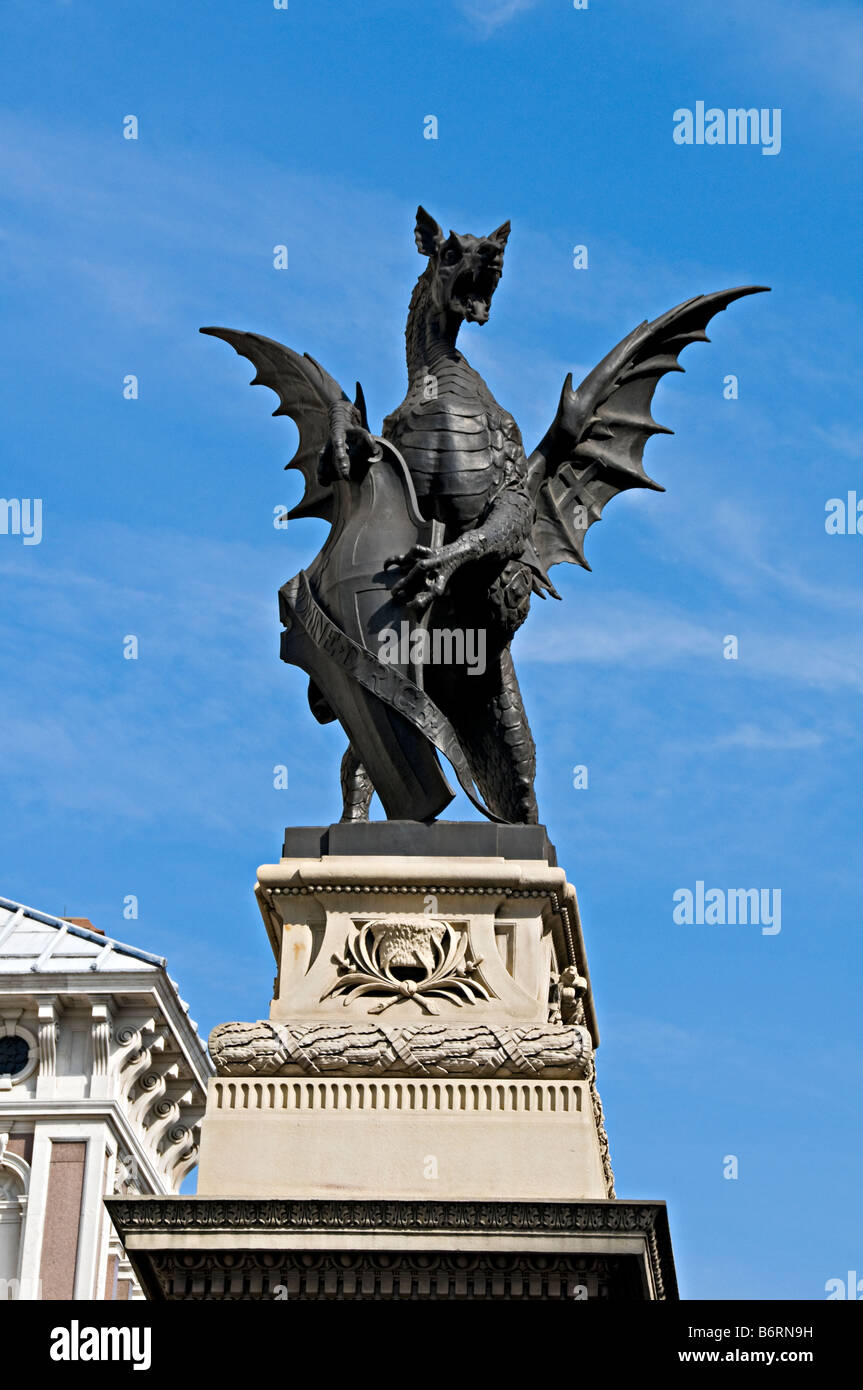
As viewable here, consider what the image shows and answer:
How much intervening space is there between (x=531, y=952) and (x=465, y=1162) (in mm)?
1457

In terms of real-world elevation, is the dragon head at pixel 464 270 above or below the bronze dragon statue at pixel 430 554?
above

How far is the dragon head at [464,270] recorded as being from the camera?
49.4ft

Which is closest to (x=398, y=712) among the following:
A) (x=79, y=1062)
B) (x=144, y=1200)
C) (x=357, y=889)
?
(x=357, y=889)

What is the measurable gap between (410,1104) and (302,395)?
5352 mm

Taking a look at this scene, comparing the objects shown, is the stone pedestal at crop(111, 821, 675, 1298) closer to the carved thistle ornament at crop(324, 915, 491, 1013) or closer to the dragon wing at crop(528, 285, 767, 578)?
the carved thistle ornament at crop(324, 915, 491, 1013)

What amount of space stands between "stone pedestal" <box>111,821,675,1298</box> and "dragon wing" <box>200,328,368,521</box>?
278 centimetres

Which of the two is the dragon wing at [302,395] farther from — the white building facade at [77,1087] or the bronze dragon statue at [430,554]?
the white building facade at [77,1087]

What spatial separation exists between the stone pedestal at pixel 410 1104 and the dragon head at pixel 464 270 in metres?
A: 3.44

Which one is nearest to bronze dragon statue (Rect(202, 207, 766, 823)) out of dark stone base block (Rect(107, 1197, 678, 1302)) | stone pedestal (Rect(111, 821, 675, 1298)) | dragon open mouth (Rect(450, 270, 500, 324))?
dragon open mouth (Rect(450, 270, 500, 324))

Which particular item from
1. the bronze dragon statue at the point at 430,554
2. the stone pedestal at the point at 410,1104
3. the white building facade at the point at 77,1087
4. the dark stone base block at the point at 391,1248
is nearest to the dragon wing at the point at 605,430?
the bronze dragon statue at the point at 430,554

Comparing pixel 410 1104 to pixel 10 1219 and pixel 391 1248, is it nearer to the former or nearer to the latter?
pixel 391 1248

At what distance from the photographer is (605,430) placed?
53.4ft

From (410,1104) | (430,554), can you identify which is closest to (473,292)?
(430,554)

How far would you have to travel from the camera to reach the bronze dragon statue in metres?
14.2
